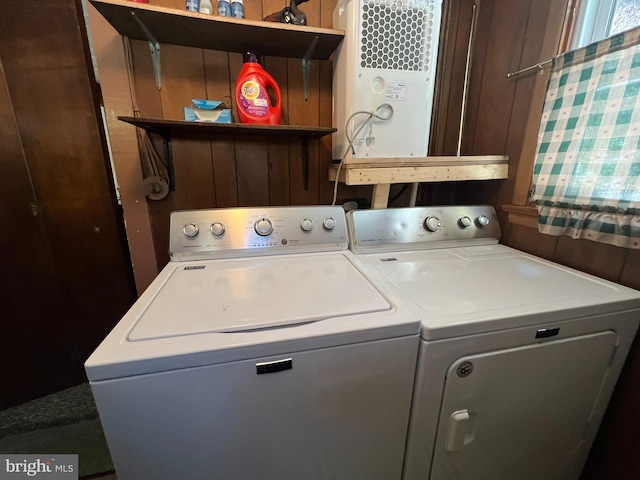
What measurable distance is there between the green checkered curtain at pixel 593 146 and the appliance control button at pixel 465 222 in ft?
0.87

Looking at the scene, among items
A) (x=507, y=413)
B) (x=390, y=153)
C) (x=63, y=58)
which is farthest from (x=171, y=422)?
(x=63, y=58)

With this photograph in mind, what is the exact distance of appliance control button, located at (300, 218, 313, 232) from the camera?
3.89 ft

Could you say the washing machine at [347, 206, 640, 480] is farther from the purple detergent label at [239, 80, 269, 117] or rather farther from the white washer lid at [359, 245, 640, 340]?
the purple detergent label at [239, 80, 269, 117]

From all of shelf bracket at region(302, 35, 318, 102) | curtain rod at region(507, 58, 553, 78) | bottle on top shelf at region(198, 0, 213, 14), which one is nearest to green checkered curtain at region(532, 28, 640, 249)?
curtain rod at region(507, 58, 553, 78)

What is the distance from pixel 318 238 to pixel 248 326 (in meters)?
0.60

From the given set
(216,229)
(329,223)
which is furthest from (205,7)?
(329,223)

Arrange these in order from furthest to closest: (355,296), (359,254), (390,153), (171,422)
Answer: (390,153)
(359,254)
(355,296)
(171,422)

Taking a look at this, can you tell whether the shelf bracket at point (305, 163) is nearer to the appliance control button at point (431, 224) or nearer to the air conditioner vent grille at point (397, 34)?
the air conditioner vent grille at point (397, 34)

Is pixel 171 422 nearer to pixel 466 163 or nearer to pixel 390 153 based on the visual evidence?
pixel 390 153

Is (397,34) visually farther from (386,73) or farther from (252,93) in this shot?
(252,93)

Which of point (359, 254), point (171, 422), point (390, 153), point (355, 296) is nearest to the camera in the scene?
point (171, 422)

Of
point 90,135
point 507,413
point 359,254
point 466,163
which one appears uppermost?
point 90,135

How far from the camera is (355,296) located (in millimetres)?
824
